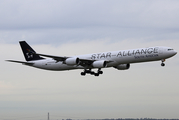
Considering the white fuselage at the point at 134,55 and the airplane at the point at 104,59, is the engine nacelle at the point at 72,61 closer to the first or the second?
the airplane at the point at 104,59

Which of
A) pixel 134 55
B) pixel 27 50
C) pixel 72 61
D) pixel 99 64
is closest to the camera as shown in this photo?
pixel 134 55

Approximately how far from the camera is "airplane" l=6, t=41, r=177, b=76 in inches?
2820

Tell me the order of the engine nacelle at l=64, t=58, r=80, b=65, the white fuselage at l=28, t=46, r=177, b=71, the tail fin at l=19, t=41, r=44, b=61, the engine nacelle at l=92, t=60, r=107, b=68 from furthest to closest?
the tail fin at l=19, t=41, r=44, b=61
the engine nacelle at l=64, t=58, r=80, b=65
the engine nacelle at l=92, t=60, r=107, b=68
the white fuselage at l=28, t=46, r=177, b=71

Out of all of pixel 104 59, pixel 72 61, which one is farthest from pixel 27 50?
pixel 104 59

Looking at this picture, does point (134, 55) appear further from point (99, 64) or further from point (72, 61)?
point (72, 61)

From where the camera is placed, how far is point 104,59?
75.9 m

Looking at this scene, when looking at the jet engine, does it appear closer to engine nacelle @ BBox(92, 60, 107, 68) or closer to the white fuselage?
the white fuselage

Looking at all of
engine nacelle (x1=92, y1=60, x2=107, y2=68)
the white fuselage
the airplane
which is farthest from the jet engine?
engine nacelle (x1=92, y1=60, x2=107, y2=68)

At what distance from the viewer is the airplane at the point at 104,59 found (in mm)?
71625

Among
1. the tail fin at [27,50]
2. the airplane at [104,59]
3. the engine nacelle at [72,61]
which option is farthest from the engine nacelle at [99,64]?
the tail fin at [27,50]

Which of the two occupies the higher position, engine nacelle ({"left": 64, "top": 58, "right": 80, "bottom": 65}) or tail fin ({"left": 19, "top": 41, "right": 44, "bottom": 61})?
tail fin ({"left": 19, "top": 41, "right": 44, "bottom": 61})

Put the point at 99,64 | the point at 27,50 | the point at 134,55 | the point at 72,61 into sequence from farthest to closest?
the point at 27,50 → the point at 72,61 → the point at 99,64 → the point at 134,55

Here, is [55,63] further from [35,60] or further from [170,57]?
[170,57]

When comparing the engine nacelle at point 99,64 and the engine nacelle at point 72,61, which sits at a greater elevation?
the engine nacelle at point 72,61
